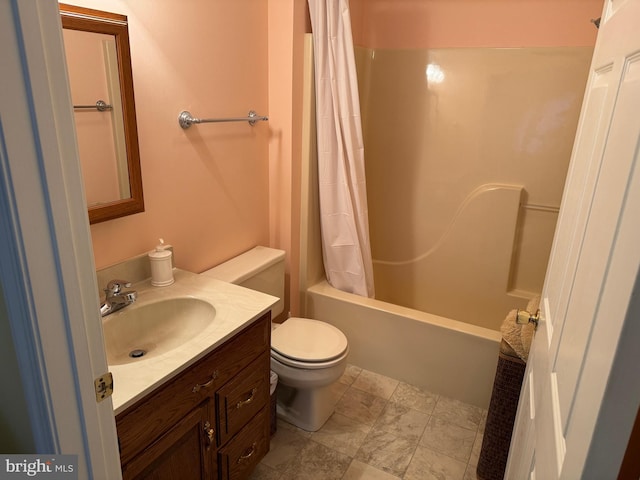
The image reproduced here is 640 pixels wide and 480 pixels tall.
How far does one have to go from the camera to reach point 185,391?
1.28 meters

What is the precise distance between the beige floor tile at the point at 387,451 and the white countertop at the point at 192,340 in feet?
2.98

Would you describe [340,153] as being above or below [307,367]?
above

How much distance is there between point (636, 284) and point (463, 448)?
5.96 feet

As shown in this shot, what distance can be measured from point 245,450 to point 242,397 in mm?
247

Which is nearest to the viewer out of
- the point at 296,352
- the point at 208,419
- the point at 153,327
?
the point at 208,419

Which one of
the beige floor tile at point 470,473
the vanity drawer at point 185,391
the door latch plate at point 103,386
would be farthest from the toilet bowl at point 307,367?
the door latch plate at point 103,386

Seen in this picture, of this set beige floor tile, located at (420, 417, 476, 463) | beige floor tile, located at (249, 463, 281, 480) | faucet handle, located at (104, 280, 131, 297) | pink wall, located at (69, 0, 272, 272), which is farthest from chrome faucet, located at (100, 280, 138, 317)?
beige floor tile, located at (420, 417, 476, 463)

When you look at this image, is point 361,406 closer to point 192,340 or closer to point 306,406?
point 306,406

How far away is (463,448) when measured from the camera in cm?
200

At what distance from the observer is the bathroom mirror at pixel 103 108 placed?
1.33 meters

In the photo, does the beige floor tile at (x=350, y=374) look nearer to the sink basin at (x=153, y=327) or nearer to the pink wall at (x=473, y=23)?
the sink basin at (x=153, y=327)

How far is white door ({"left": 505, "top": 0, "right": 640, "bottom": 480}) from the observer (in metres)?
0.52

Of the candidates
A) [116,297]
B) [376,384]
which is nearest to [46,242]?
[116,297]

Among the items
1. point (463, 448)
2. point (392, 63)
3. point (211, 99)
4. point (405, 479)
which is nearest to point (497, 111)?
point (392, 63)
